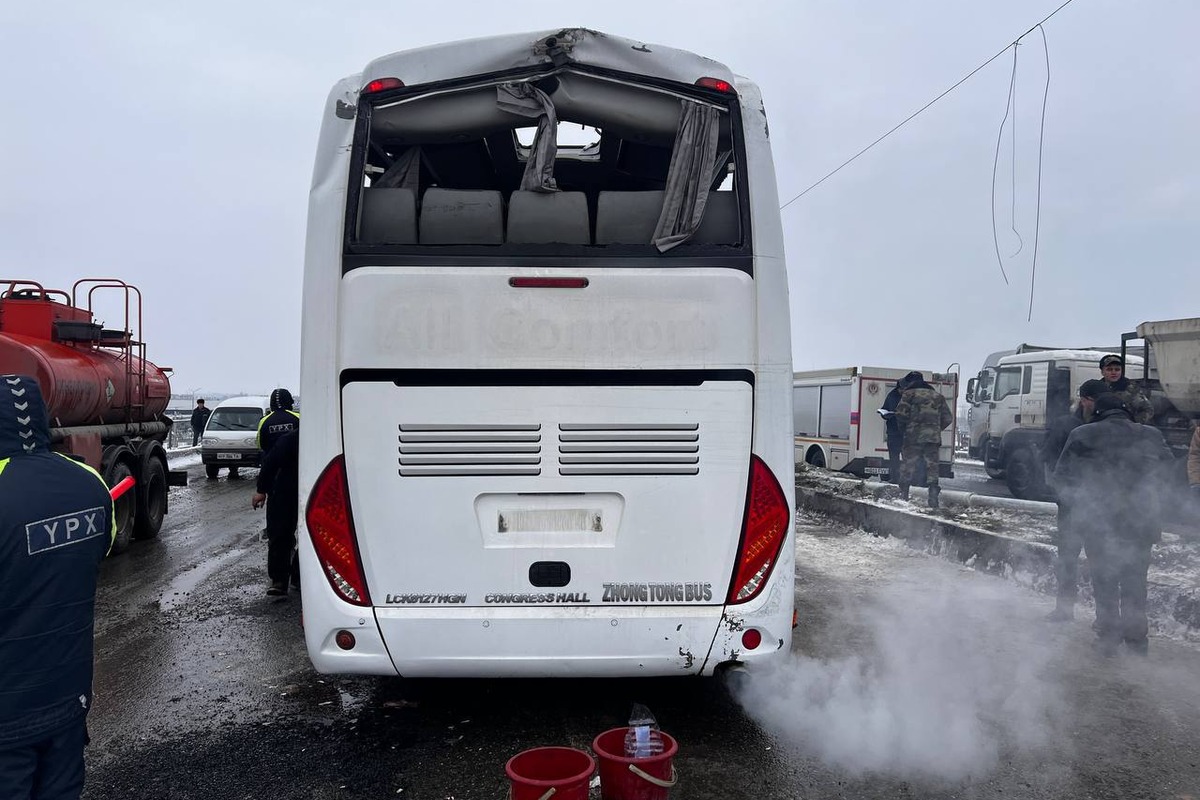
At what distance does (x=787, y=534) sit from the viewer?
12.2ft

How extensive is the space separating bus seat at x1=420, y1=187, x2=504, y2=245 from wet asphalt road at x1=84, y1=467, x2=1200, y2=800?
8.29ft

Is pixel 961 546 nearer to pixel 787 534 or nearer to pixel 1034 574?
pixel 1034 574

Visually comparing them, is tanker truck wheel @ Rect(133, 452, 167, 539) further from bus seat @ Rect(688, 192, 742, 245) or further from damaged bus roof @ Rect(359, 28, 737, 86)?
bus seat @ Rect(688, 192, 742, 245)

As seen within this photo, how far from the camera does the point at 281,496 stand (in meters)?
6.87

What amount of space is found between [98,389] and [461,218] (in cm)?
750

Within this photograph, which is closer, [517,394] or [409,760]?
[517,394]

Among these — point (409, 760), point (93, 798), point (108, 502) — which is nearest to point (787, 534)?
point (409, 760)

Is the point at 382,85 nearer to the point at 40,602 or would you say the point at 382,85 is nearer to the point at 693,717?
the point at 40,602

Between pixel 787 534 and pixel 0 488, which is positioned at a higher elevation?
pixel 0 488

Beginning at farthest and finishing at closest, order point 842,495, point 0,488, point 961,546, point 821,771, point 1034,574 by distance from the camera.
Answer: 1. point 842,495
2. point 961,546
3. point 1034,574
4. point 821,771
5. point 0,488

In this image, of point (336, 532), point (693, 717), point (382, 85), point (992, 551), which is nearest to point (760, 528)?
point (693, 717)

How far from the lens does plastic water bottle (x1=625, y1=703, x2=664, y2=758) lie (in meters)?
3.16

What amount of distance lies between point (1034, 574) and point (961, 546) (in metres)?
1.21

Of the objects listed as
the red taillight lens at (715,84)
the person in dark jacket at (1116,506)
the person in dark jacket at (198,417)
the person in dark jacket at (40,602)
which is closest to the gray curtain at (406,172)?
the red taillight lens at (715,84)
